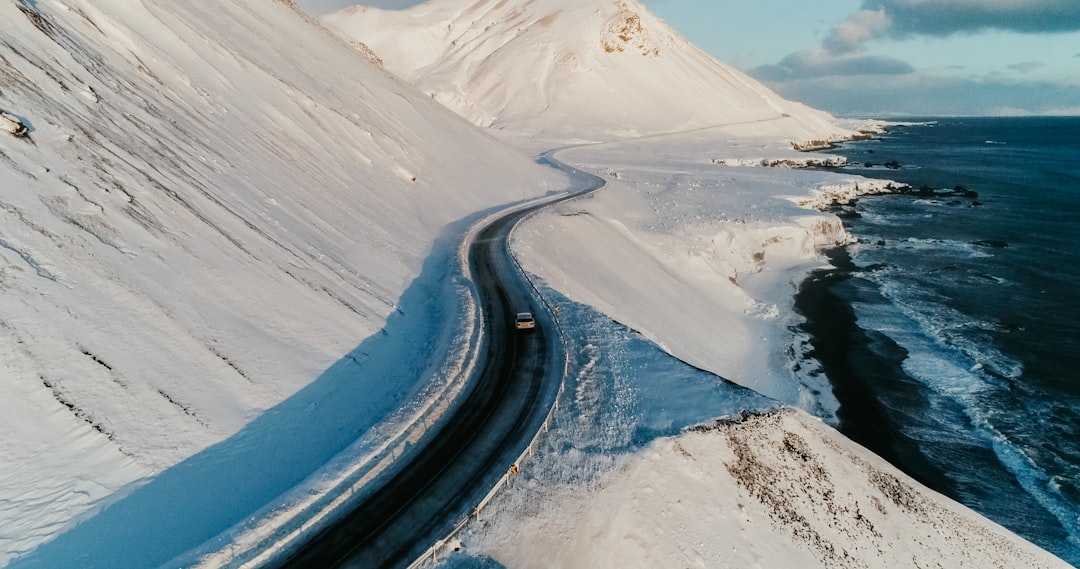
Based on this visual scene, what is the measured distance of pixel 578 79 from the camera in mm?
171625

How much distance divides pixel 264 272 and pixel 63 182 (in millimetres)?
8190

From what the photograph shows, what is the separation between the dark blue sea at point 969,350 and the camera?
2830cm

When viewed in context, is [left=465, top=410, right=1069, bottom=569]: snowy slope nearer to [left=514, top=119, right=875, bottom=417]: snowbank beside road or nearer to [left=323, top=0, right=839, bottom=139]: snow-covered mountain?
[left=514, top=119, right=875, bottom=417]: snowbank beside road

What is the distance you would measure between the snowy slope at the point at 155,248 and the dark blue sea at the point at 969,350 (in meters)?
33.1

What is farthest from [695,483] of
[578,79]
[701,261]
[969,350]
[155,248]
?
[578,79]

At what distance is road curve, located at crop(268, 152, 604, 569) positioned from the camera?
14.6 m

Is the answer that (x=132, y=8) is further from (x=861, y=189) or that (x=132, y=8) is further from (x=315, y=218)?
(x=861, y=189)

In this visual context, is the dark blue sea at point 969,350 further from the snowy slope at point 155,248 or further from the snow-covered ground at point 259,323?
the snowy slope at point 155,248

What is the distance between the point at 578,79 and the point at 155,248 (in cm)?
16675

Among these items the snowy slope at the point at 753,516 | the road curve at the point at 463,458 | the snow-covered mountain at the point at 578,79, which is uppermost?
the snow-covered mountain at the point at 578,79

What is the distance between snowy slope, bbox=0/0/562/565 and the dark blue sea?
109 feet

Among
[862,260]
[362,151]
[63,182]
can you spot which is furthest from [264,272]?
[862,260]

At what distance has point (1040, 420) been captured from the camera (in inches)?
1262

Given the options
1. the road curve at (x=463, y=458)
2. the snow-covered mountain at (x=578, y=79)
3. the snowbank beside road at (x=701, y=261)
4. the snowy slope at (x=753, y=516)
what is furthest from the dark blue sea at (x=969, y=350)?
the snow-covered mountain at (x=578, y=79)
